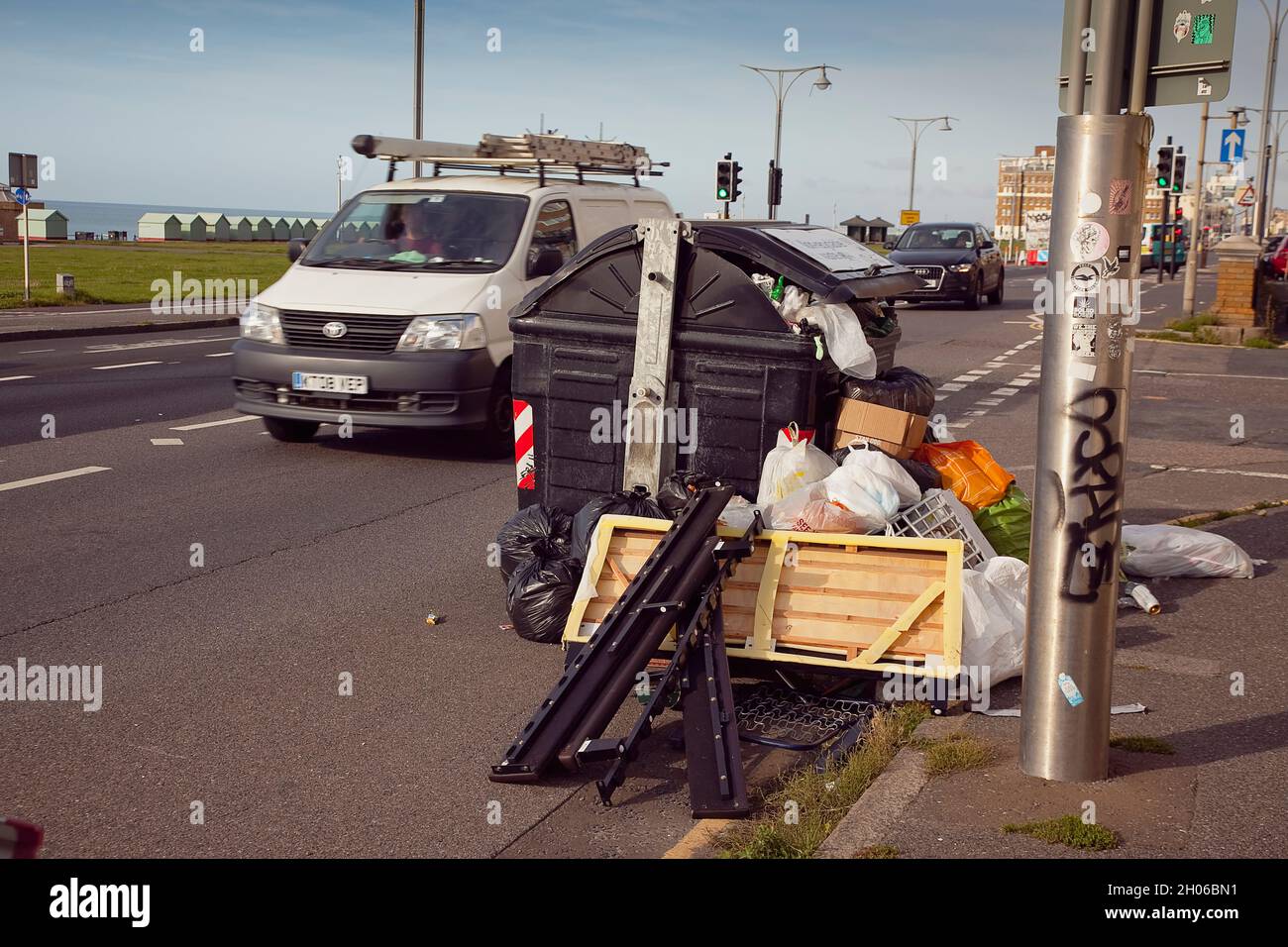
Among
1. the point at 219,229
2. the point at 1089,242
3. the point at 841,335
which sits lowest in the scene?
the point at 841,335

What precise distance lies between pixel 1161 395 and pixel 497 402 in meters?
9.14

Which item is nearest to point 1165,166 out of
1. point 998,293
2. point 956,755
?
point 998,293

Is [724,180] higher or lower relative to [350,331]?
higher

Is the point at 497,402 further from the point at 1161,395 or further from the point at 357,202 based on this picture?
the point at 1161,395

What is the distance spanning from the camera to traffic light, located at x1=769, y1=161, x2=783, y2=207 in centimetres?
4572

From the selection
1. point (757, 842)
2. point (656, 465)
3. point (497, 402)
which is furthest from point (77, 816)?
point (497, 402)

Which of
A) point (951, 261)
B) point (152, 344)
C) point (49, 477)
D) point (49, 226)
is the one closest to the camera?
point (49, 477)

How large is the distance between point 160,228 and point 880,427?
3508 inches

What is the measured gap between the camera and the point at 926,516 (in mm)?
6461

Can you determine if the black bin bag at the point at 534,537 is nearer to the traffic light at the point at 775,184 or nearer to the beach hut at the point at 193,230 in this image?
the traffic light at the point at 775,184

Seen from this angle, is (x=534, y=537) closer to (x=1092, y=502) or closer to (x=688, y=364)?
(x=688, y=364)

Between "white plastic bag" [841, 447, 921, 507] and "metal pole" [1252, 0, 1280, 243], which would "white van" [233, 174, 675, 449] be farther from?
"metal pole" [1252, 0, 1280, 243]

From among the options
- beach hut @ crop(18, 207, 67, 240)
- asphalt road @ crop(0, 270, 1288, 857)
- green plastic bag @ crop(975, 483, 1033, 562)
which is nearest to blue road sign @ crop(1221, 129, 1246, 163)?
asphalt road @ crop(0, 270, 1288, 857)

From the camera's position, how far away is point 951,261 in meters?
31.2
